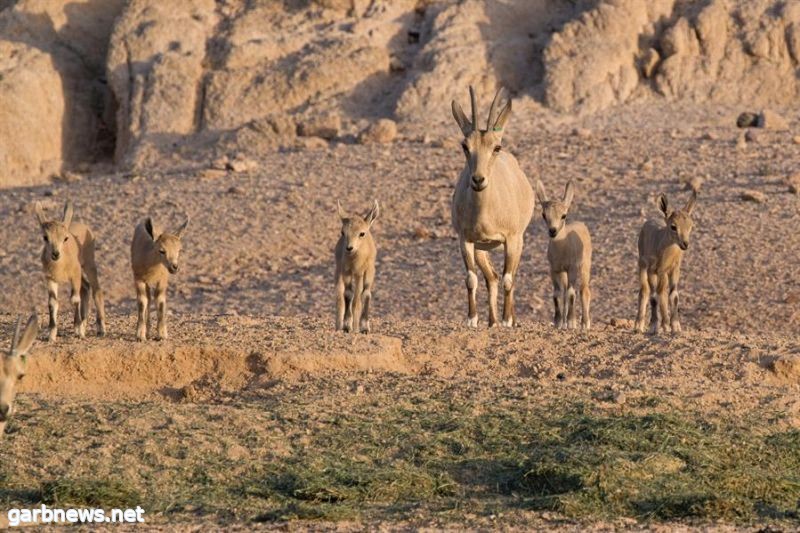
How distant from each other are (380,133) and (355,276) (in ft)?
33.1

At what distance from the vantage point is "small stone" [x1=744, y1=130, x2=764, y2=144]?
25.2 meters

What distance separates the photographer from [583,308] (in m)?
17.2

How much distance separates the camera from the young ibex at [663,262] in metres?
16.3

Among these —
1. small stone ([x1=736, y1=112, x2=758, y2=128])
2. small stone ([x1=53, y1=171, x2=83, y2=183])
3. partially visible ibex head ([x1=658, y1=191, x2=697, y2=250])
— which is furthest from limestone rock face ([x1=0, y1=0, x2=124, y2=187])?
partially visible ibex head ([x1=658, y1=191, x2=697, y2=250])

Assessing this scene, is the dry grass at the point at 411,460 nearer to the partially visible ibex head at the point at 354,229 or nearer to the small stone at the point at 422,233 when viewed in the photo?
the partially visible ibex head at the point at 354,229

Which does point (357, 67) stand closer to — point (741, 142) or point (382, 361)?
point (741, 142)

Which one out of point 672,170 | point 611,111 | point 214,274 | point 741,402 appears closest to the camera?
point 741,402

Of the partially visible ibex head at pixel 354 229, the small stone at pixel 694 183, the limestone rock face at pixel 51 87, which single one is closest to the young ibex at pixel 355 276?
the partially visible ibex head at pixel 354 229

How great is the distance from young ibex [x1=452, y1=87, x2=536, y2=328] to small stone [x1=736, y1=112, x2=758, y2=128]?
398 inches

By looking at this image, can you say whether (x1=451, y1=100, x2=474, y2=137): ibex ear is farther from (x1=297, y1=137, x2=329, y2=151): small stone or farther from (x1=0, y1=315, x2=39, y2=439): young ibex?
(x1=297, y1=137, x2=329, y2=151): small stone

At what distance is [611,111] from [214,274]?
759 cm

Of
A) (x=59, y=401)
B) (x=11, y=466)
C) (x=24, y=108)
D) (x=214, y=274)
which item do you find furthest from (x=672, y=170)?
(x=11, y=466)

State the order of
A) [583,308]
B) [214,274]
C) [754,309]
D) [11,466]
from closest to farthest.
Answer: [11,466]
[583,308]
[754,309]
[214,274]

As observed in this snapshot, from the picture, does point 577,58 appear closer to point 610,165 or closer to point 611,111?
point 611,111
